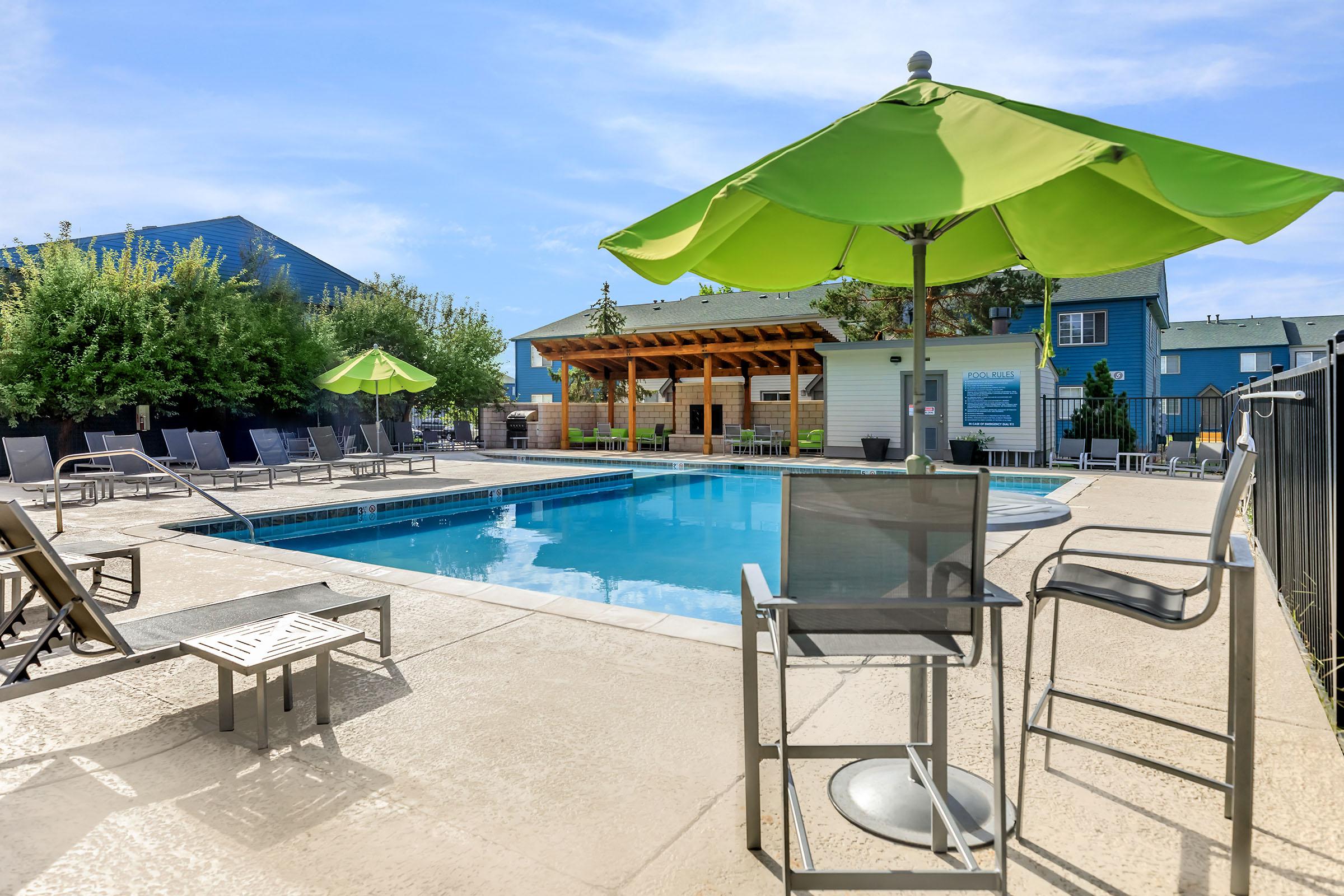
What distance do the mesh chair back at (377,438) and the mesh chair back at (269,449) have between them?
181 cm

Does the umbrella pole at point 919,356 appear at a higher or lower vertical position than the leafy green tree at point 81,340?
lower

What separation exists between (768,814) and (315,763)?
4.76 ft

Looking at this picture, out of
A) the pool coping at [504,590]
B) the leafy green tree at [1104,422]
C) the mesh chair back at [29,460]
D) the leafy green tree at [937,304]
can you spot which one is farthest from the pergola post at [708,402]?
the mesh chair back at [29,460]

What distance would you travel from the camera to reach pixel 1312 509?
10.3ft

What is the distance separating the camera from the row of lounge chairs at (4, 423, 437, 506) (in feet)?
31.6

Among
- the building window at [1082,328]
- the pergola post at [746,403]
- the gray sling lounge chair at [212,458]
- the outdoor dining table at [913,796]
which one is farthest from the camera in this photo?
the pergola post at [746,403]

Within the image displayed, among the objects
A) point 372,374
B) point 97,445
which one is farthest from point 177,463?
point 372,374

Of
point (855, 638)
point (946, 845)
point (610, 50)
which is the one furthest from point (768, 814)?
point (610, 50)

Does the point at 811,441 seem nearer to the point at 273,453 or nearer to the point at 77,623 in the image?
the point at 273,453

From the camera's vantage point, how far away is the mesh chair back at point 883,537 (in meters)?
1.63

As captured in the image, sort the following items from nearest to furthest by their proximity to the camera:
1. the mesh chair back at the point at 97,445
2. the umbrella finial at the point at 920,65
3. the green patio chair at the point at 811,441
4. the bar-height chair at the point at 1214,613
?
the bar-height chair at the point at 1214,613, the umbrella finial at the point at 920,65, the mesh chair back at the point at 97,445, the green patio chair at the point at 811,441

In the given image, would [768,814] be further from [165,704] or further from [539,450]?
[539,450]

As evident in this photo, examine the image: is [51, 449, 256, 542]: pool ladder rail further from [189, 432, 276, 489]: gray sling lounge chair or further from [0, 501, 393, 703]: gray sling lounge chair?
[0, 501, 393, 703]: gray sling lounge chair

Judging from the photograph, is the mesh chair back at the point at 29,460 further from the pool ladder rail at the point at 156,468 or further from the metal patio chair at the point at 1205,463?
the metal patio chair at the point at 1205,463
